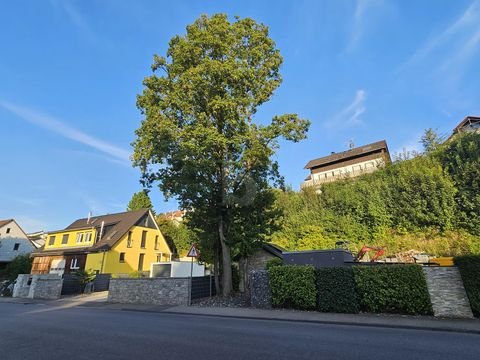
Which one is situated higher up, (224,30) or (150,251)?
(224,30)

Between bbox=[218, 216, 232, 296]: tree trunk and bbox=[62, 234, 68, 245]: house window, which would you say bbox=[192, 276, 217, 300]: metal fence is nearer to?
bbox=[218, 216, 232, 296]: tree trunk

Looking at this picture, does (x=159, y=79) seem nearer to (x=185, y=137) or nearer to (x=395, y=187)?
(x=185, y=137)

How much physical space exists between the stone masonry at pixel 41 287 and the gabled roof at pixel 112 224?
6.92 meters

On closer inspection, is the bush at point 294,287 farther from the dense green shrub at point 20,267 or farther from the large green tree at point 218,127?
the dense green shrub at point 20,267

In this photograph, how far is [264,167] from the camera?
599 inches

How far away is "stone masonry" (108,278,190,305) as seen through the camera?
566 inches

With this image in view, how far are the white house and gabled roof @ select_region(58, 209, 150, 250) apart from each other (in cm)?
1203

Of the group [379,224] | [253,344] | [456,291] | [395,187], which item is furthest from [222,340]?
[395,187]

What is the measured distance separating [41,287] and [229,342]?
66.5 feet

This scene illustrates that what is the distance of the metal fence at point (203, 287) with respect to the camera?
14.9 metres

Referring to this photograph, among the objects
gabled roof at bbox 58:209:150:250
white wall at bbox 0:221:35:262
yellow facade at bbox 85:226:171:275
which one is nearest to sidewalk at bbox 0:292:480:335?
yellow facade at bbox 85:226:171:275

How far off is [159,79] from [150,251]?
23.6 m

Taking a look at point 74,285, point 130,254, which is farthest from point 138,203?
point 74,285

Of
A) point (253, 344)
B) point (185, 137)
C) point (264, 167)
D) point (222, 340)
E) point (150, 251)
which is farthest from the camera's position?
point (150, 251)
